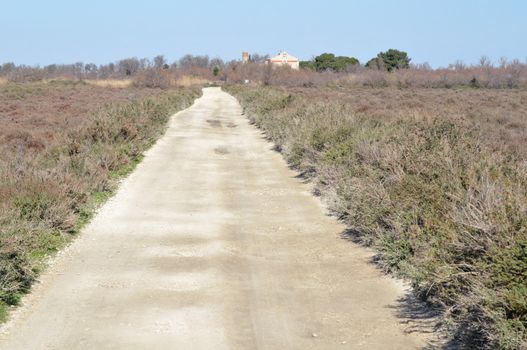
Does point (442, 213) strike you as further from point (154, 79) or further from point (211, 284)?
point (154, 79)

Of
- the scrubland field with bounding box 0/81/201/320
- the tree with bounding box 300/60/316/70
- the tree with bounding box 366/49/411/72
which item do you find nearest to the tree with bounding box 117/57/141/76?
the tree with bounding box 300/60/316/70

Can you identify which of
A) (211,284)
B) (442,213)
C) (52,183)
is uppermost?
(442,213)

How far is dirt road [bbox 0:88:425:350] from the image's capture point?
6418 mm

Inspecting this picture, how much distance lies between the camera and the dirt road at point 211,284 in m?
6.42

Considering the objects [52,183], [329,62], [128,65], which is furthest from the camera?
[128,65]

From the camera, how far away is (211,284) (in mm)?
8008

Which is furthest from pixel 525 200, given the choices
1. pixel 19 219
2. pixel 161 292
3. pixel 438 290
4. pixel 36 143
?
pixel 36 143

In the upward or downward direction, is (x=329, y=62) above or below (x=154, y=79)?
above

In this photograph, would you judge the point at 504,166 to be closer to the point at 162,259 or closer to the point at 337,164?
the point at 162,259

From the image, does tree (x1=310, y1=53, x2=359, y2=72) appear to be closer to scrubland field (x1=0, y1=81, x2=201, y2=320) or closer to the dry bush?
the dry bush

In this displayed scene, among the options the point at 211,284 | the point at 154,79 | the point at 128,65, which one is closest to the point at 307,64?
the point at 128,65

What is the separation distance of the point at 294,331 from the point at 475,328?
173 centimetres

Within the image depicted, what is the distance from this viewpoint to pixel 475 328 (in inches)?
226

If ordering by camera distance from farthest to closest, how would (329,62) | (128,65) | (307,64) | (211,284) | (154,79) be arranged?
(128,65), (307,64), (329,62), (154,79), (211,284)
